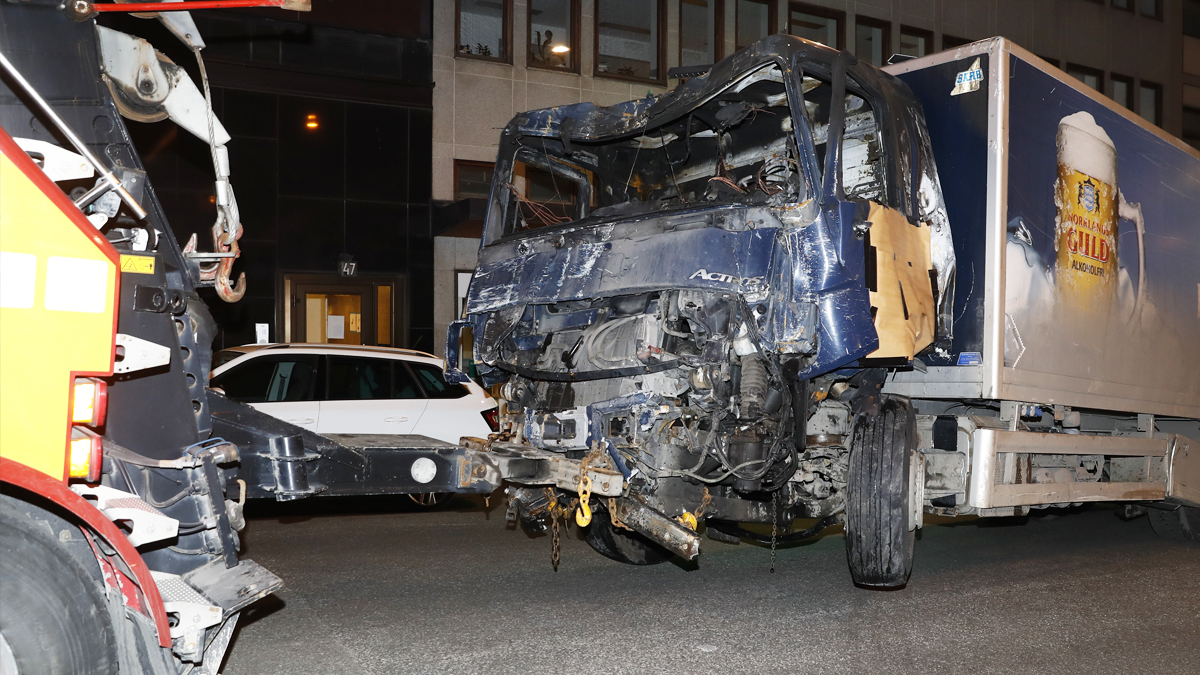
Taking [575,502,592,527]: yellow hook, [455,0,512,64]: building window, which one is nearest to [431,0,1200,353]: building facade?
[455,0,512,64]: building window

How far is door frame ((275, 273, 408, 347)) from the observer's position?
1675 cm

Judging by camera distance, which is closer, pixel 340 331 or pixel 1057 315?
Result: pixel 1057 315

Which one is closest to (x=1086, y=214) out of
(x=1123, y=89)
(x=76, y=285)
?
(x=76, y=285)

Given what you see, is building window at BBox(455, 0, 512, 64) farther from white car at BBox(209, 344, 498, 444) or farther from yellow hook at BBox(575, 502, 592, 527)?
yellow hook at BBox(575, 502, 592, 527)

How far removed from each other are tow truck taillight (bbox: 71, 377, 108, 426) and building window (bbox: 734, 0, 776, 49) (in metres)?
19.7

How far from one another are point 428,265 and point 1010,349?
13.0m

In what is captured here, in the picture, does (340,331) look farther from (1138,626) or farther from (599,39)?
(1138,626)

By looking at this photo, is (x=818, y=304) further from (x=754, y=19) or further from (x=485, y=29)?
(x=754, y=19)

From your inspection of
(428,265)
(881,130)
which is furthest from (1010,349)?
Result: (428,265)

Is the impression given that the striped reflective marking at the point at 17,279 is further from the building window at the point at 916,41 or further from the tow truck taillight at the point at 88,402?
the building window at the point at 916,41

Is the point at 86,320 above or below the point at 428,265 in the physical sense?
below

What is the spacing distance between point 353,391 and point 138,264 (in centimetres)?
613

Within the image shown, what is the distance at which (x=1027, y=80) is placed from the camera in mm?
6438

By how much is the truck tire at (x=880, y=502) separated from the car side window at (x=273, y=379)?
17.7 feet
